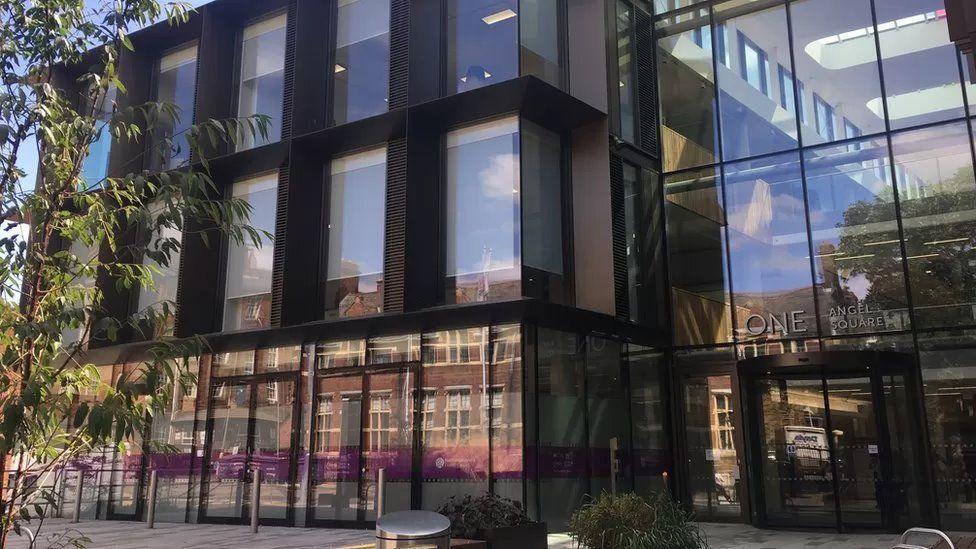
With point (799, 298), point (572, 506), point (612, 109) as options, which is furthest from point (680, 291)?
point (572, 506)

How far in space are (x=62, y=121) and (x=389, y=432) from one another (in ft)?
35.7

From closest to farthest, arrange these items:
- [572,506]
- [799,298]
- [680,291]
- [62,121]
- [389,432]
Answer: [62,121], [572,506], [389,432], [799,298], [680,291]

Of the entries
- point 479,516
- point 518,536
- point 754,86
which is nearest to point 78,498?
point 479,516

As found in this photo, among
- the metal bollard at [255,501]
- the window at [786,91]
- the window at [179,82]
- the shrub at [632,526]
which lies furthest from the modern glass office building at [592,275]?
the shrub at [632,526]

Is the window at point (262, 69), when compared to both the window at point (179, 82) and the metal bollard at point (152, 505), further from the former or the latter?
the metal bollard at point (152, 505)

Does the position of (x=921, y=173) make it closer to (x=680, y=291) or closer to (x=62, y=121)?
(x=680, y=291)

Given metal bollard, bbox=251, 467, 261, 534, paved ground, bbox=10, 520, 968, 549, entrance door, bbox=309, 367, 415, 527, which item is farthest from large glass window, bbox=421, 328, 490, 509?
metal bollard, bbox=251, 467, 261, 534

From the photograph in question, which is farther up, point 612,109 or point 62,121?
point 612,109

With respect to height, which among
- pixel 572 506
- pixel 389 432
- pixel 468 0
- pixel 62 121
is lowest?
pixel 572 506

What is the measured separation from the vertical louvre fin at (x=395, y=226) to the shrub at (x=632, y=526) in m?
6.92

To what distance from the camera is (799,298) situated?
1577cm

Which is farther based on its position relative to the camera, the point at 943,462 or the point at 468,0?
the point at 468,0

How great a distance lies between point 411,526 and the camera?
6656 millimetres

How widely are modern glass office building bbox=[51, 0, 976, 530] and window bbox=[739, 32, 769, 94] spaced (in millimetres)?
46
